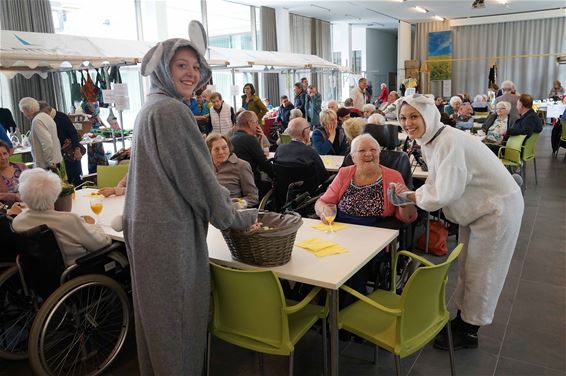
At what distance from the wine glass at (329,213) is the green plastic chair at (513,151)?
3561 mm

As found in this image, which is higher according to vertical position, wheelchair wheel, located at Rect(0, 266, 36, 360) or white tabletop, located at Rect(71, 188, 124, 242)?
white tabletop, located at Rect(71, 188, 124, 242)

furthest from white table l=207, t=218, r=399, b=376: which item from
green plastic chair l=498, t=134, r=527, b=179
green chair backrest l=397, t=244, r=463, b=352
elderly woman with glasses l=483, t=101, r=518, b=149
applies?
elderly woman with glasses l=483, t=101, r=518, b=149

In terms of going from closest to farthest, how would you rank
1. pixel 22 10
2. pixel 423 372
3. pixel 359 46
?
pixel 423 372 < pixel 22 10 < pixel 359 46

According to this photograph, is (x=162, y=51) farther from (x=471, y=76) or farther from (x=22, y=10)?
(x=471, y=76)

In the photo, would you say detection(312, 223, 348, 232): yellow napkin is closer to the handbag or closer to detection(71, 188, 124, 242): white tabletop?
detection(71, 188, 124, 242): white tabletop

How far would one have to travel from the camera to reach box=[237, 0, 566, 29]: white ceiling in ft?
39.3

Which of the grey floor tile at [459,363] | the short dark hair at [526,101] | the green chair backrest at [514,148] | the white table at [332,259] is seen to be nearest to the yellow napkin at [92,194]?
the white table at [332,259]

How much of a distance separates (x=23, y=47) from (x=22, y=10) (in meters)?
3.14

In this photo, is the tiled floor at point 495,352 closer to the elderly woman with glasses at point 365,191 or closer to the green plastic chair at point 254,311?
the green plastic chair at point 254,311

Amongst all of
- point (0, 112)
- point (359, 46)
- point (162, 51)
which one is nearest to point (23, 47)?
point (0, 112)

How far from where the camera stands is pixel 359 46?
1750 cm

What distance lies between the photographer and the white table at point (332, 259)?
1.87m

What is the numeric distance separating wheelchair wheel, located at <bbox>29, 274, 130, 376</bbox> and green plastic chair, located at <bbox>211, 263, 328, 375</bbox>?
76cm

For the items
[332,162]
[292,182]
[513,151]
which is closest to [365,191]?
[292,182]
